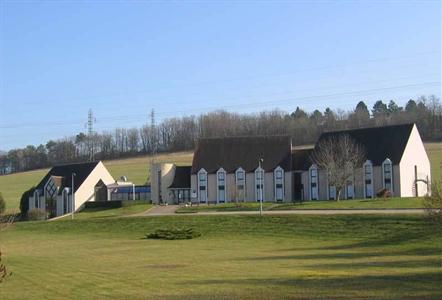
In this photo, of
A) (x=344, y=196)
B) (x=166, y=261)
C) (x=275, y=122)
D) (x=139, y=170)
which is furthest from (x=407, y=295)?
(x=275, y=122)

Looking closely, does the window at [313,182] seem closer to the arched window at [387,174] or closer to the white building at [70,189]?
the arched window at [387,174]

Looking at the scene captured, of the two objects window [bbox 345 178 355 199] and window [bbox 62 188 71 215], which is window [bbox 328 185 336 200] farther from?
window [bbox 62 188 71 215]

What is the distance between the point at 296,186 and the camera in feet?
272

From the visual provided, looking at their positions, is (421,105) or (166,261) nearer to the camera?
(166,261)

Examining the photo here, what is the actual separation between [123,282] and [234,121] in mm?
126575

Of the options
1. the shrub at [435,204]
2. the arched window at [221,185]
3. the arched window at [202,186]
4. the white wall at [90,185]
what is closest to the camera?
the shrub at [435,204]

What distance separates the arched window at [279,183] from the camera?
270 feet

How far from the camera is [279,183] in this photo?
82688 mm

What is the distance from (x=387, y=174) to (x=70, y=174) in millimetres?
44607

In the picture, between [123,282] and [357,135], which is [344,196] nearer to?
[357,135]

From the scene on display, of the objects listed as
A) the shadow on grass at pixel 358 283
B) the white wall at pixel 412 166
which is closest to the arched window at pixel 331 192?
the white wall at pixel 412 166

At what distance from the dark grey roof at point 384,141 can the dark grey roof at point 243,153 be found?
9.86m

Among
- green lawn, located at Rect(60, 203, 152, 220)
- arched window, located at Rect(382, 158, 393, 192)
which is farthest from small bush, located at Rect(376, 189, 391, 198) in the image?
green lawn, located at Rect(60, 203, 152, 220)

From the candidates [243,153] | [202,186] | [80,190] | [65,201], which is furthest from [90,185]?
[243,153]
